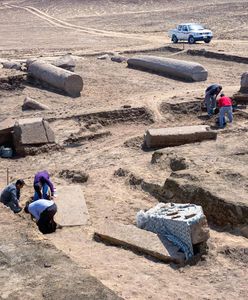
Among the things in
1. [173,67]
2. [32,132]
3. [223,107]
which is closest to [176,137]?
[223,107]

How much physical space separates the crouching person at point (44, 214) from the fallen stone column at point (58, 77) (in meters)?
10.3

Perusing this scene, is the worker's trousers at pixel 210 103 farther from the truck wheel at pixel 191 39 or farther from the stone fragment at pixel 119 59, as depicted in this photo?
the truck wheel at pixel 191 39

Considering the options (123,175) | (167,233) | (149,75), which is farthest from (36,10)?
(167,233)

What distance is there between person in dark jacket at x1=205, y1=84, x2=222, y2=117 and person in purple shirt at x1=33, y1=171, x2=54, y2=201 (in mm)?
7447

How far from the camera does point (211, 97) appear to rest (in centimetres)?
1692

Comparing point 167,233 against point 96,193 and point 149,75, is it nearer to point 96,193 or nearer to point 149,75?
point 96,193

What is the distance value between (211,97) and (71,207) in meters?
7.66

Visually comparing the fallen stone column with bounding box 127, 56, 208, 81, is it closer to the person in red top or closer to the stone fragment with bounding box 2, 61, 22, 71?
the stone fragment with bounding box 2, 61, 22, 71

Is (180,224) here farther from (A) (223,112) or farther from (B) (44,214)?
(A) (223,112)

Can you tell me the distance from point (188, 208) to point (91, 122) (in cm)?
795

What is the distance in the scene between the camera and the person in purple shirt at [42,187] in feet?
34.8

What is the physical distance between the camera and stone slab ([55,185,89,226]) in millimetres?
10078

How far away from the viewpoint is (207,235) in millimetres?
8664

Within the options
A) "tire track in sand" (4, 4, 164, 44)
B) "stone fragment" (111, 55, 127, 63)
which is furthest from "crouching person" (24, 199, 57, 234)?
"tire track in sand" (4, 4, 164, 44)
